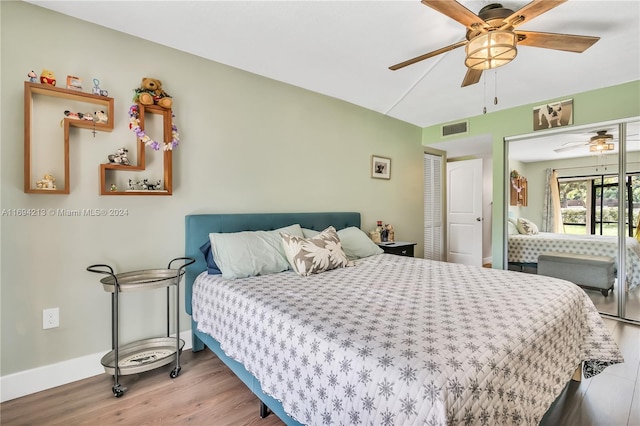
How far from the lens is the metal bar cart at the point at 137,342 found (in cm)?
190

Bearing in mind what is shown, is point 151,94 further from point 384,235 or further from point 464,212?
point 464,212

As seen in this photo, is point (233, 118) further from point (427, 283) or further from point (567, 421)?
point (567, 421)

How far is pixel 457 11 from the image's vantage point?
169cm

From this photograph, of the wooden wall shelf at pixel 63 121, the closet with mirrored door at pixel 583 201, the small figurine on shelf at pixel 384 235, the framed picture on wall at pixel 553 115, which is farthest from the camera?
the small figurine on shelf at pixel 384 235

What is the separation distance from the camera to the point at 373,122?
4.03 m

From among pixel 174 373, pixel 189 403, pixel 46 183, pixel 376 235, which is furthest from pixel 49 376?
pixel 376 235

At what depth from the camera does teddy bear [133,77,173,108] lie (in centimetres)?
222

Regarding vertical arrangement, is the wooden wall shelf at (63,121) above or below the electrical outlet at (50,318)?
above

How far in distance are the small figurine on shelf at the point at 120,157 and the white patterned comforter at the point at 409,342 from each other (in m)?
1.05

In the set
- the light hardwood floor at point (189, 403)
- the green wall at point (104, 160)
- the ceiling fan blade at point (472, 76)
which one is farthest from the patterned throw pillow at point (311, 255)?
the ceiling fan blade at point (472, 76)

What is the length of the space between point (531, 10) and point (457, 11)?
396 mm

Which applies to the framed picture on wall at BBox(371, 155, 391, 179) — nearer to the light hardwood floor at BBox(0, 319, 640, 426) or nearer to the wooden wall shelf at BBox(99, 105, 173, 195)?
the wooden wall shelf at BBox(99, 105, 173, 195)

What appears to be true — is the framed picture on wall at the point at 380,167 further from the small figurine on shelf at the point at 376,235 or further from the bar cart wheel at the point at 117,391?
the bar cart wheel at the point at 117,391

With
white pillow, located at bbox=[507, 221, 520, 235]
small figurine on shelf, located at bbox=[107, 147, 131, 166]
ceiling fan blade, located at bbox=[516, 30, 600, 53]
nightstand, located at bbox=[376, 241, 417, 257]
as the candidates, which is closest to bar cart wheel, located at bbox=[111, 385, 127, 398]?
small figurine on shelf, located at bbox=[107, 147, 131, 166]
